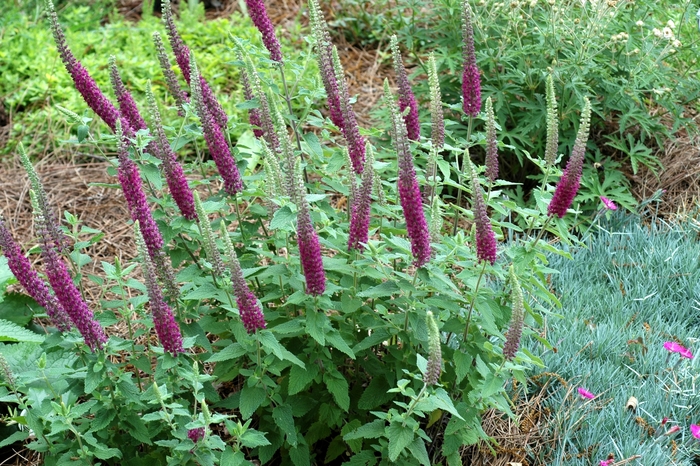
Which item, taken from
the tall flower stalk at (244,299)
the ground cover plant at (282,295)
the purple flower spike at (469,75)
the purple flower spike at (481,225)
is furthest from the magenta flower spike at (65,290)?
the purple flower spike at (469,75)

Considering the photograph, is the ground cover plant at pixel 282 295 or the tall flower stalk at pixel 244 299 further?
the ground cover plant at pixel 282 295

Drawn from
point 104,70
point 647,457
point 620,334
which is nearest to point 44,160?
point 104,70

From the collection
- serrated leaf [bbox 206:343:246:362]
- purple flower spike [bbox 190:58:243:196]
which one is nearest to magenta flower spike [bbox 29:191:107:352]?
serrated leaf [bbox 206:343:246:362]

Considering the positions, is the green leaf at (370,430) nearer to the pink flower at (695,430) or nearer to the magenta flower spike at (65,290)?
the magenta flower spike at (65,290)

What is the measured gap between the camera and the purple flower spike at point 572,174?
97.7 inches

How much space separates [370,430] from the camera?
102 inches

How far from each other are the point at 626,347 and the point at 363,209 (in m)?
1.85

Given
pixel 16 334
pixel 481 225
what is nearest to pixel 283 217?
pixel 481 225

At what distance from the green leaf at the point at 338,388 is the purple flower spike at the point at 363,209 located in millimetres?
500

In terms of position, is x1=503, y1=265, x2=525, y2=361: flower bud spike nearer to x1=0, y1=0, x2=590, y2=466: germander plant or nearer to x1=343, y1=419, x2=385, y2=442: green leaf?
x1=0, y1=0, x2=590, y2=466: germander plant

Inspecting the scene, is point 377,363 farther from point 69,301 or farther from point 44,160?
point 44,160

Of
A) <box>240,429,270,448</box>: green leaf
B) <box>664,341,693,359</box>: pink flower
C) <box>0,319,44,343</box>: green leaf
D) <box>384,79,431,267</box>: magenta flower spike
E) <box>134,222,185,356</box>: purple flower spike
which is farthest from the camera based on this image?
<box>664,341,693,359</box>: pink flower

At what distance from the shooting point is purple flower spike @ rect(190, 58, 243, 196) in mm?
2531

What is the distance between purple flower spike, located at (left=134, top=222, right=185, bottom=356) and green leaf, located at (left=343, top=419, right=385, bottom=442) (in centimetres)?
67
